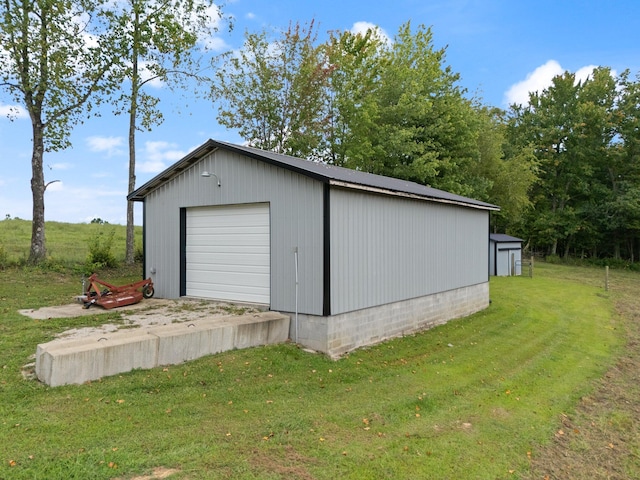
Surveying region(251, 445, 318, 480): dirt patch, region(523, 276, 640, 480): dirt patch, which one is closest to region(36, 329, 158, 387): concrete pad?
region(251, 445, 318, 480): dirt patch

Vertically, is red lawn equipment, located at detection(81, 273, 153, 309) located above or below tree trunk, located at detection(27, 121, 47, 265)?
below

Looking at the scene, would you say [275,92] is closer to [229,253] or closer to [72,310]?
[229,253]

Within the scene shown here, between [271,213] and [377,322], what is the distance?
9.05ft

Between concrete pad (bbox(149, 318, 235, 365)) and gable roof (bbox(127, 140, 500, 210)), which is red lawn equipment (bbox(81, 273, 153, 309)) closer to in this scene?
gable roof (bbox(127, 140, 500, 210))

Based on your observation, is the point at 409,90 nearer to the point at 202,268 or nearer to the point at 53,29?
the point at 53,29

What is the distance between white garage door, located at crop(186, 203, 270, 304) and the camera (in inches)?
298

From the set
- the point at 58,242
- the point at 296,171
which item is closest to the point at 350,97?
the point at 58,242

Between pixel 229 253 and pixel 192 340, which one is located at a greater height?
pixel 229 253

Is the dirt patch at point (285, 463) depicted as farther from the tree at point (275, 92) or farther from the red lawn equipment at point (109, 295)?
the tree at point (275, 92)

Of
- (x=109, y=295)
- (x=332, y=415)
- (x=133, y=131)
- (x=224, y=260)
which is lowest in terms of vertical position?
(x=332, y=415)

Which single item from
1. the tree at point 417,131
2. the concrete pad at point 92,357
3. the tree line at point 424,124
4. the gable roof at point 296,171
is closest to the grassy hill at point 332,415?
the concrete pad at point 92,357

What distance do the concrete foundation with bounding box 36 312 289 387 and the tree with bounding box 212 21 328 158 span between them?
15735 mm

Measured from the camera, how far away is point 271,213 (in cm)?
724

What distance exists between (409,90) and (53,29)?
612 inches
